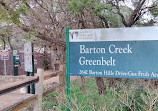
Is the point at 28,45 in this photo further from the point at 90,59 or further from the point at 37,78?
the point at 90,59

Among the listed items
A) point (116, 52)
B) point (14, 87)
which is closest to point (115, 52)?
point (116, 52)

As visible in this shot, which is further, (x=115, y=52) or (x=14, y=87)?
(x=115, y=52)

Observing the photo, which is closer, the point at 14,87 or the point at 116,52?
the point at 14,87

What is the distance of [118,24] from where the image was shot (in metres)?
6.83

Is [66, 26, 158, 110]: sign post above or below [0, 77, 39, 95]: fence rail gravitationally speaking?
above

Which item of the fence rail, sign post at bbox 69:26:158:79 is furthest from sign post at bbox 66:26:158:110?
the fence rail

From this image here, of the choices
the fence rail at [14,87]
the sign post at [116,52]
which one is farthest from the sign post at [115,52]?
the fence rail at [14,87]

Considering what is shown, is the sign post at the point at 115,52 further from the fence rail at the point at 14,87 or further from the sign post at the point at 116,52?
the fence rail at the point at 14,87

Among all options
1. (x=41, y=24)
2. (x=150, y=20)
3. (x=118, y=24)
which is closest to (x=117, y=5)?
(x=118, y=24)

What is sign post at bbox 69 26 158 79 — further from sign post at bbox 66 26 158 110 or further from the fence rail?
the fence rail

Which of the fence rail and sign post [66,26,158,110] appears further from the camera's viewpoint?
sign post [66,26,158,110]

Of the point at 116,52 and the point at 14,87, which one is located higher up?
the point at 116,52

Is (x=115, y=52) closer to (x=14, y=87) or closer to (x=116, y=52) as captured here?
(x=116, y=52)

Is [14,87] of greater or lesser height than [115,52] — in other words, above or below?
below
